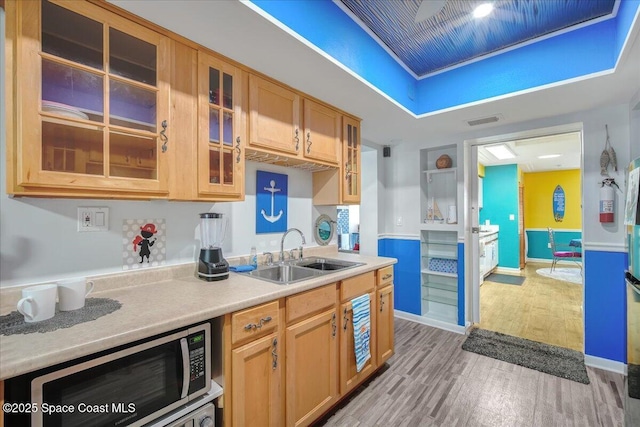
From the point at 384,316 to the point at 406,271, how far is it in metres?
1.38

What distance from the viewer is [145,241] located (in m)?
1.63

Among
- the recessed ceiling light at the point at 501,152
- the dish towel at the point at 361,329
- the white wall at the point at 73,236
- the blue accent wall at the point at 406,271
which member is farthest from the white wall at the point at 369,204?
the recessed ceiling light at the point at 501,152

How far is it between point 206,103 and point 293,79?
64 centimetres

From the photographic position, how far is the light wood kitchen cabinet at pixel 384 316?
2310 mm

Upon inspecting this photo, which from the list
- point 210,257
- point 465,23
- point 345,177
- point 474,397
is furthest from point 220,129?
point 474,397

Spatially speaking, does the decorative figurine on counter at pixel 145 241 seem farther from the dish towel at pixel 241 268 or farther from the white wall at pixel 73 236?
the dish towel at pixel 241 268

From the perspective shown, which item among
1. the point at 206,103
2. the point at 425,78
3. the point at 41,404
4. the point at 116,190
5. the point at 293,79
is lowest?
the point at 41,404

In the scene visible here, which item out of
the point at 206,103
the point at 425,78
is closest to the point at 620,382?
the point at 425,78

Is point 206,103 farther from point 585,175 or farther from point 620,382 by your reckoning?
point 620,382

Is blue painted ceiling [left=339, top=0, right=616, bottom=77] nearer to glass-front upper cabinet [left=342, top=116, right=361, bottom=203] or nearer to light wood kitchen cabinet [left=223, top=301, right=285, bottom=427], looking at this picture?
glass-front upper cabinet [left=342, top=116, right=361, bottom=203]

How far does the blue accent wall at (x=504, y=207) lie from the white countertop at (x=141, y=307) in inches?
227

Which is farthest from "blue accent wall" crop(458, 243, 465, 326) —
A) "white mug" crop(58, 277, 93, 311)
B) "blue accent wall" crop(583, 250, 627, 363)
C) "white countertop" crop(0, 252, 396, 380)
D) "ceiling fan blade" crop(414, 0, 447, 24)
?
"white mug" crop(58, 277, 93, 311)

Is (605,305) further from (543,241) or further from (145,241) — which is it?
(543,241)

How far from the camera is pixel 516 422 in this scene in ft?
5.99
